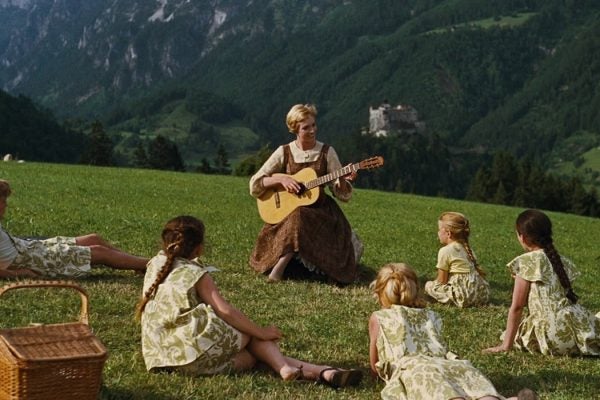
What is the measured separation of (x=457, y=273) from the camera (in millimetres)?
12586

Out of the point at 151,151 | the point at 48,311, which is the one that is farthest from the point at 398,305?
the point at 151,151

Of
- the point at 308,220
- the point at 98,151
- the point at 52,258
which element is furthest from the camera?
the point at 98,151

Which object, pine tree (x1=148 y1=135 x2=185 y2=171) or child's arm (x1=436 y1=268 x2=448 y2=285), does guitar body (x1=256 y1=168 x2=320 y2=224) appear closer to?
child's arm (x1=436 y1=268 x2=448 y2=285)

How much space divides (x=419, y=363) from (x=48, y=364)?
3.04 meters

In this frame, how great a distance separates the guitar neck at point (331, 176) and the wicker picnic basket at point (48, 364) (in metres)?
6.40

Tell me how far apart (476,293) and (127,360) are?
579 centimetres

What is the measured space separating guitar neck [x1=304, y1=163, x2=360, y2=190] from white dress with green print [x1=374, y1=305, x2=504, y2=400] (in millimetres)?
4740

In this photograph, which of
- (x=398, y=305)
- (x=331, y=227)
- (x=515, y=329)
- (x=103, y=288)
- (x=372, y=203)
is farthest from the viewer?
(x=372, y=203)

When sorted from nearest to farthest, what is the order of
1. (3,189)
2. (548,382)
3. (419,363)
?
(419,363), (548,382), (3,189)

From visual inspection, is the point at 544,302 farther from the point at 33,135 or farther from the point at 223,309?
the point at 33,135

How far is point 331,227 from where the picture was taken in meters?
13.5

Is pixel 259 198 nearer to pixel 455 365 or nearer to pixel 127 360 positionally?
pixel 127 360

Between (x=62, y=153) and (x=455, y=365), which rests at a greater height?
(x=62, y=153)

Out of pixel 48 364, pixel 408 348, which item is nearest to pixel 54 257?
pixel 48 364
